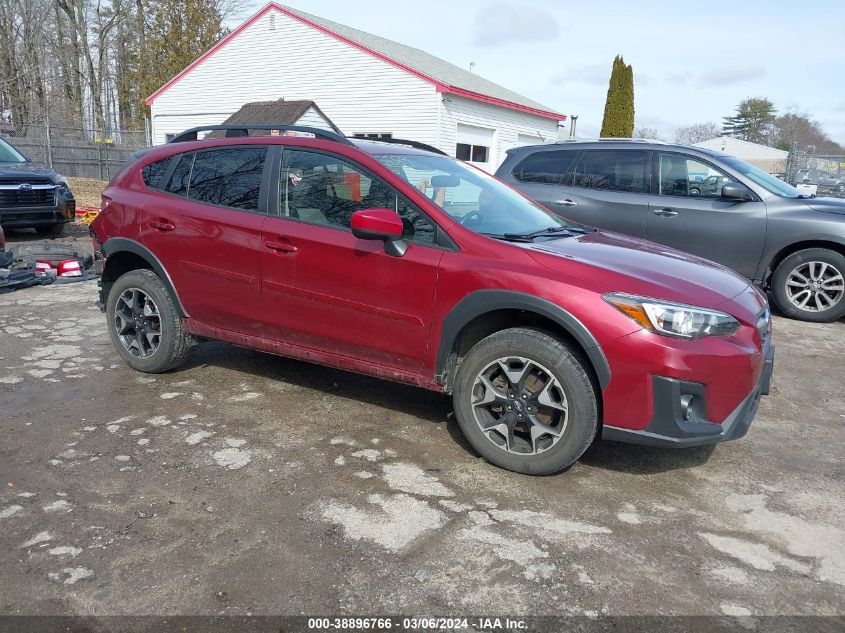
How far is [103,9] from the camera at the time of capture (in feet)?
129

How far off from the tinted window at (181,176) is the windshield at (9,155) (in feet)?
28.7

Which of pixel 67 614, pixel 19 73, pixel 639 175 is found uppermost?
pixel 19 73

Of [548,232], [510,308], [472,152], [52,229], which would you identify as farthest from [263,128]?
[472,152]

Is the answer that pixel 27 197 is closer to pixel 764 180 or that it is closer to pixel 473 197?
pixel 473 197

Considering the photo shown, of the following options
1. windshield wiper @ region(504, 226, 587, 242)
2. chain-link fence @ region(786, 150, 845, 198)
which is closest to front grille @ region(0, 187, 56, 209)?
windshield wiper @ region(504, 226, 587, 242)

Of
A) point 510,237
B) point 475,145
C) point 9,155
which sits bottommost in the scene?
point 510,237

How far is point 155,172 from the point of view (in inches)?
188

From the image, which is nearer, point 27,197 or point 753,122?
point 27,197

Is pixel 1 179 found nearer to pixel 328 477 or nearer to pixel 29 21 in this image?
pixel 328 477

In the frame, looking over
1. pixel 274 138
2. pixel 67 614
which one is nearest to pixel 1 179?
pixel 274 138

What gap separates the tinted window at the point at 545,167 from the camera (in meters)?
7.90

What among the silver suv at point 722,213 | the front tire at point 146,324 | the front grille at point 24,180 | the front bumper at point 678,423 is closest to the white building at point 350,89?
the front grille at point 24,180

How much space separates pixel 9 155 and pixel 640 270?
39.3 ft

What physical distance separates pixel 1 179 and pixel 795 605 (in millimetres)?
11665
